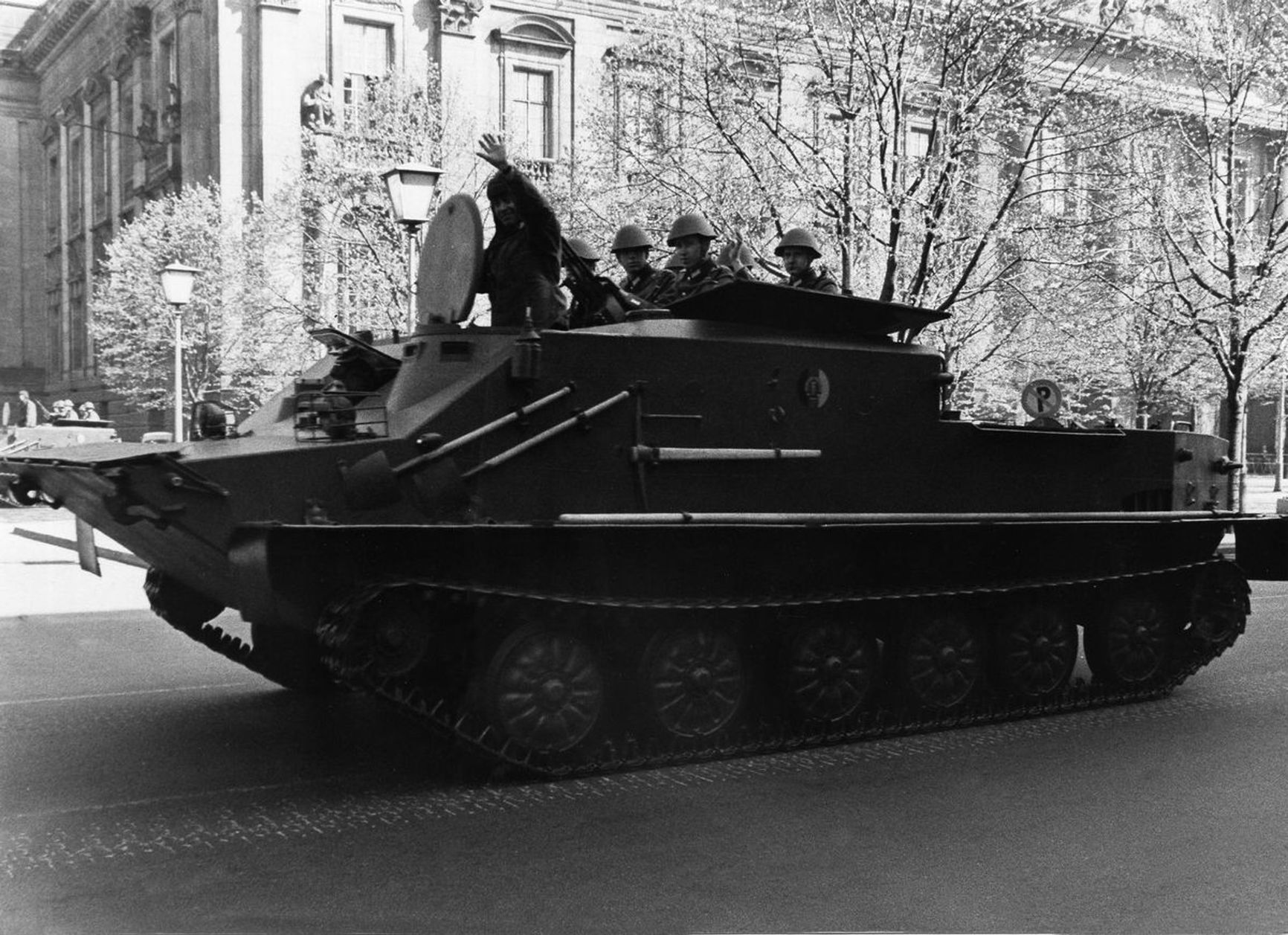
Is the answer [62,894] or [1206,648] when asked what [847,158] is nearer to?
[1206,648]

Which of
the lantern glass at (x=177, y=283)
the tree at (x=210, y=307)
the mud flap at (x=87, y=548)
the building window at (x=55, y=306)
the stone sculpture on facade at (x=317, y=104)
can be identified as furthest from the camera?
the building window at (x=55, y=306)

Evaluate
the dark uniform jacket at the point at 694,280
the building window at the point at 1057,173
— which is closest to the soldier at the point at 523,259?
the dark uniform jacket at the point at 694,280

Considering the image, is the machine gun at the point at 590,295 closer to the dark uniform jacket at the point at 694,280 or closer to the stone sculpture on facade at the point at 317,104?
the dark uniform jacket at the point at 694,280

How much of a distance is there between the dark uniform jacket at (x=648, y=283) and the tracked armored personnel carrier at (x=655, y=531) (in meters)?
1.30

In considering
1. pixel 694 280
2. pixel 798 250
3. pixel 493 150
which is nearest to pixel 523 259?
pixel 493 150

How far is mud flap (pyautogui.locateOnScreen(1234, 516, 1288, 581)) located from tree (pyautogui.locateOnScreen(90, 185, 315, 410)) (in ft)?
74.9

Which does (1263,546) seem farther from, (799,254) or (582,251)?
(582,251)

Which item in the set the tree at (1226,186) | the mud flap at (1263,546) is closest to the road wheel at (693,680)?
the mud flap at (1263,546)

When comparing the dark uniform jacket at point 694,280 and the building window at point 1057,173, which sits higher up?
the building window at point 1057,173

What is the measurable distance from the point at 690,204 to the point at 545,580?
523 inches

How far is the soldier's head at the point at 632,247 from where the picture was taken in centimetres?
979

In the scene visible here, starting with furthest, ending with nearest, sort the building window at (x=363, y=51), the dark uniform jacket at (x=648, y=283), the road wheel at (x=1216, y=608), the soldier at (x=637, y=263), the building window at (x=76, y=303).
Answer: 1. the building window at (x=76, y=303)
2. the building window at (x=363, y=51)
3. the road wheel at (x=1216, y=608)
4. the soldier at (x=637, y=263)
5. the dark uniform jacket at (x=648, y=283)

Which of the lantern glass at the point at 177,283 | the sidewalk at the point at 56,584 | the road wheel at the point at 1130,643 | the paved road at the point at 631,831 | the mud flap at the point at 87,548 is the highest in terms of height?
the lantern glass at the point at 177,283

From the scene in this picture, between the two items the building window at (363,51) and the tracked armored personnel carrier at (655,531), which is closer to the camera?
→ the tracked armored personnel carrier at (655,531)
